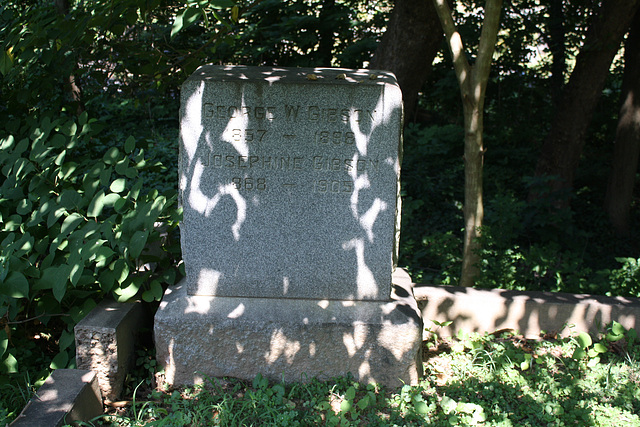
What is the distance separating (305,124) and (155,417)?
1.76 meters

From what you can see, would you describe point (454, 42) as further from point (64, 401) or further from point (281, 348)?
point (64, 401)

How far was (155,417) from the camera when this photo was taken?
2.75m

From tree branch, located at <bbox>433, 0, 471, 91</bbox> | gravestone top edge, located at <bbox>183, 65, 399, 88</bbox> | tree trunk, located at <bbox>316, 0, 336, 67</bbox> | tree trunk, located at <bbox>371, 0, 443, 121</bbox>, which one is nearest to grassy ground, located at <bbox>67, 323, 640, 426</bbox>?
gravestone top edge, located at <bbox>183, 65, 399, 88</bbox>

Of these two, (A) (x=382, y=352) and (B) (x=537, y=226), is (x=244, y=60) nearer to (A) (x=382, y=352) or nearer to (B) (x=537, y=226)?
(B) (x=537, y=226)

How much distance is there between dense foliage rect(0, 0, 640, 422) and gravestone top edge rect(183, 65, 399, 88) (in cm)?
35

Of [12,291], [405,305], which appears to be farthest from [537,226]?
[12,291]

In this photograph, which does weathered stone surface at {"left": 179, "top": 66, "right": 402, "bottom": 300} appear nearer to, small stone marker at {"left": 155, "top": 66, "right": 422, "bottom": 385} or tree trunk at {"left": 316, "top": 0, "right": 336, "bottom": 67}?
small stone marker at {"left": 155, "top": 66, "right": 422, "bottom": 385}

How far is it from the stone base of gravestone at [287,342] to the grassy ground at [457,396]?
0.08 m

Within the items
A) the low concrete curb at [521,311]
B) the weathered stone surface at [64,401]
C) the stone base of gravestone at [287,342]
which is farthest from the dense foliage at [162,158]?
the low concrete curb at [521,311]

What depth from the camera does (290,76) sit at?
304cm

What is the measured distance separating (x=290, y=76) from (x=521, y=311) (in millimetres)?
2243

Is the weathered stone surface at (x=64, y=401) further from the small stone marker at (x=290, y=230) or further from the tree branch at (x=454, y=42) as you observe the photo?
the tree branch at (x=454, y=42)

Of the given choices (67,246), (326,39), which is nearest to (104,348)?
(67,246)

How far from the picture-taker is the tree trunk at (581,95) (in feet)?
20.5
